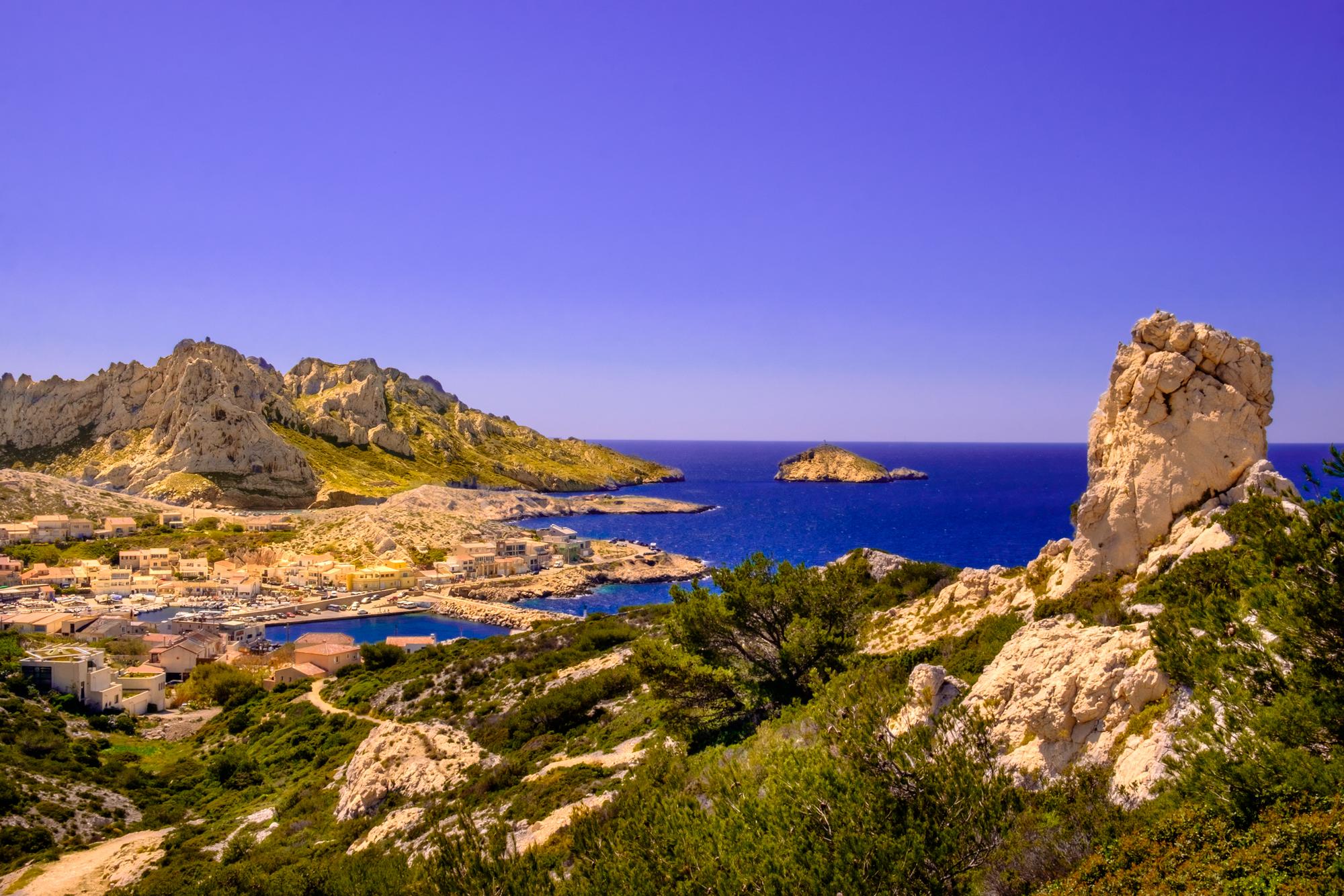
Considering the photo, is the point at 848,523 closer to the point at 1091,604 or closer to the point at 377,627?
the point at 377,627

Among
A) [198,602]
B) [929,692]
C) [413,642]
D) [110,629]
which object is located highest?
[929,692]

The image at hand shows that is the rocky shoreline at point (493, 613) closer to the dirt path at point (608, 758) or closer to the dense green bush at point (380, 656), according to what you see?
the dense green bush at point (380, 656)

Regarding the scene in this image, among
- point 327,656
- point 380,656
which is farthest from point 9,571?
point 380,656

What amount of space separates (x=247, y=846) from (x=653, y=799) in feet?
50.8

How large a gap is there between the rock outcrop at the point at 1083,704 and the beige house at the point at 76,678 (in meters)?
43.3

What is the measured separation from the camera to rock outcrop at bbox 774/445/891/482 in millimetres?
188000

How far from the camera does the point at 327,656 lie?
4500cm

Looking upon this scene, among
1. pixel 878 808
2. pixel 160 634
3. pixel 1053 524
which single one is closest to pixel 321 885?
pixel 878 808

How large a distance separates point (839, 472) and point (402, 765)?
17699 cm

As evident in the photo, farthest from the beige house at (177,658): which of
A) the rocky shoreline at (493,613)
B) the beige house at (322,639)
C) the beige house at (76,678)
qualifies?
the rocky shoreline at (493,613)

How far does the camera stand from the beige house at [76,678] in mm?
36812

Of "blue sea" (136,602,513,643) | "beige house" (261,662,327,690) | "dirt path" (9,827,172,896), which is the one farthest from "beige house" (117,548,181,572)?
"dirt path" (9,827,172,896)

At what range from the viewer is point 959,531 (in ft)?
315

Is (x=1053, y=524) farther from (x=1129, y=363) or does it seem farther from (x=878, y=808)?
(x=878, y=808)
